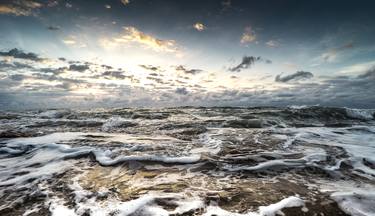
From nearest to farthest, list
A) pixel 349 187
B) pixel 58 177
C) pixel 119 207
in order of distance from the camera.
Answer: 1. pixel 119 207
2. pixel 349 187
3. pixel 58 177

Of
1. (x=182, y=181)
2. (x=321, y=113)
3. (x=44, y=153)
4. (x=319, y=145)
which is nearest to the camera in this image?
(x=182, y=181)

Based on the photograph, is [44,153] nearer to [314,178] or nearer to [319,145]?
[314,178]

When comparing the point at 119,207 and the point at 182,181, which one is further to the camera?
the point at 182,181

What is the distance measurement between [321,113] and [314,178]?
841 inches

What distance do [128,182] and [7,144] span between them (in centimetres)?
748

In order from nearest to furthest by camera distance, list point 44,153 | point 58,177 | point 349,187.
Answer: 1. point 349,187
2. point 58,177
3. point 44,153

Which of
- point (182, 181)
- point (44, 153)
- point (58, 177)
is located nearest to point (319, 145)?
point (182, 181)

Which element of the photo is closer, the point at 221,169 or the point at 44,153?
the point at 221,169

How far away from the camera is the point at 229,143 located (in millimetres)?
9703

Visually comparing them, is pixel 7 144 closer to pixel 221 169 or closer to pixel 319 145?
pixel 221 169

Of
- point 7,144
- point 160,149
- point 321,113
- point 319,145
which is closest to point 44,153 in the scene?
point 7,144

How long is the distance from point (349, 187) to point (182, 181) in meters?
3.34

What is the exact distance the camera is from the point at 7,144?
9906 mm

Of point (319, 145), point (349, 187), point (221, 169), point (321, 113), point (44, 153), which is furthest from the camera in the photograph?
point (321, 113)
